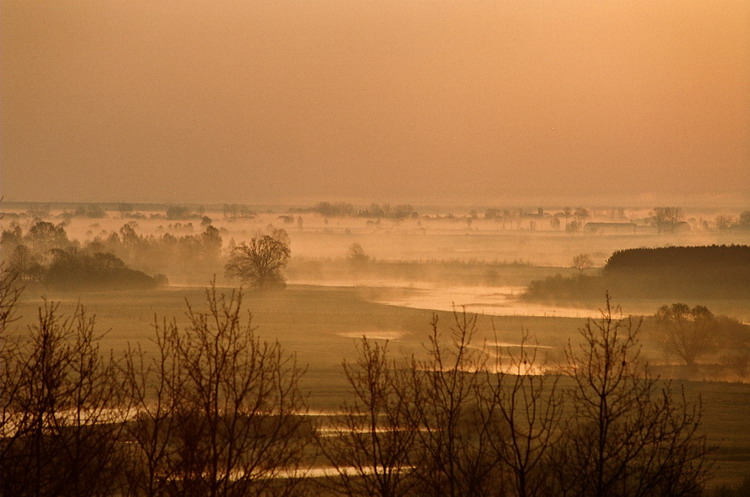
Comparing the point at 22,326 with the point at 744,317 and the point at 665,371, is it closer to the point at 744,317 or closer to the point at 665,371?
the point at 665,371

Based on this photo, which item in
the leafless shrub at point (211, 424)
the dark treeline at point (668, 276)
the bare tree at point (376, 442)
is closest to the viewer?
the leafless shrub at point (211, 424)

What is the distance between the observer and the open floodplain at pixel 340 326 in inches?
3371

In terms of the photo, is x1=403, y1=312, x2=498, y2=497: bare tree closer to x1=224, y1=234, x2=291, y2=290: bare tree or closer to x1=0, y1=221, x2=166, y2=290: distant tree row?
x1=224, y1=234, x2=291, y2=290: bare tree

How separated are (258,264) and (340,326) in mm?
20627

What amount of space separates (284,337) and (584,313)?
51875mm

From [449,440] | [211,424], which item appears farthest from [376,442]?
[211,424]

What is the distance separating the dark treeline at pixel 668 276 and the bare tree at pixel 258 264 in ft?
162

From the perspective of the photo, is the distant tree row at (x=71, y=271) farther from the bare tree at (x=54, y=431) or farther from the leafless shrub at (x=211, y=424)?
the bare tree at (x=54, y=431)

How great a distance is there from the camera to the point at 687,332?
115m

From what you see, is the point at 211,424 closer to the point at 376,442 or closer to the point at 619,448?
the point at 376,442

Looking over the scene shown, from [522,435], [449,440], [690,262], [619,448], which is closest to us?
[449,440]

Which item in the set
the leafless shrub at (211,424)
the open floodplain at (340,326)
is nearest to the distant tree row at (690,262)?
the open floodplain at (340,326)

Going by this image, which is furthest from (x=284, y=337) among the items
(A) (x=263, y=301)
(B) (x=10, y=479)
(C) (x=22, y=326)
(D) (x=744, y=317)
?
(B) (x=10, y=479)

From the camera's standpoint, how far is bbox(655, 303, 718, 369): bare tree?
110188mm
